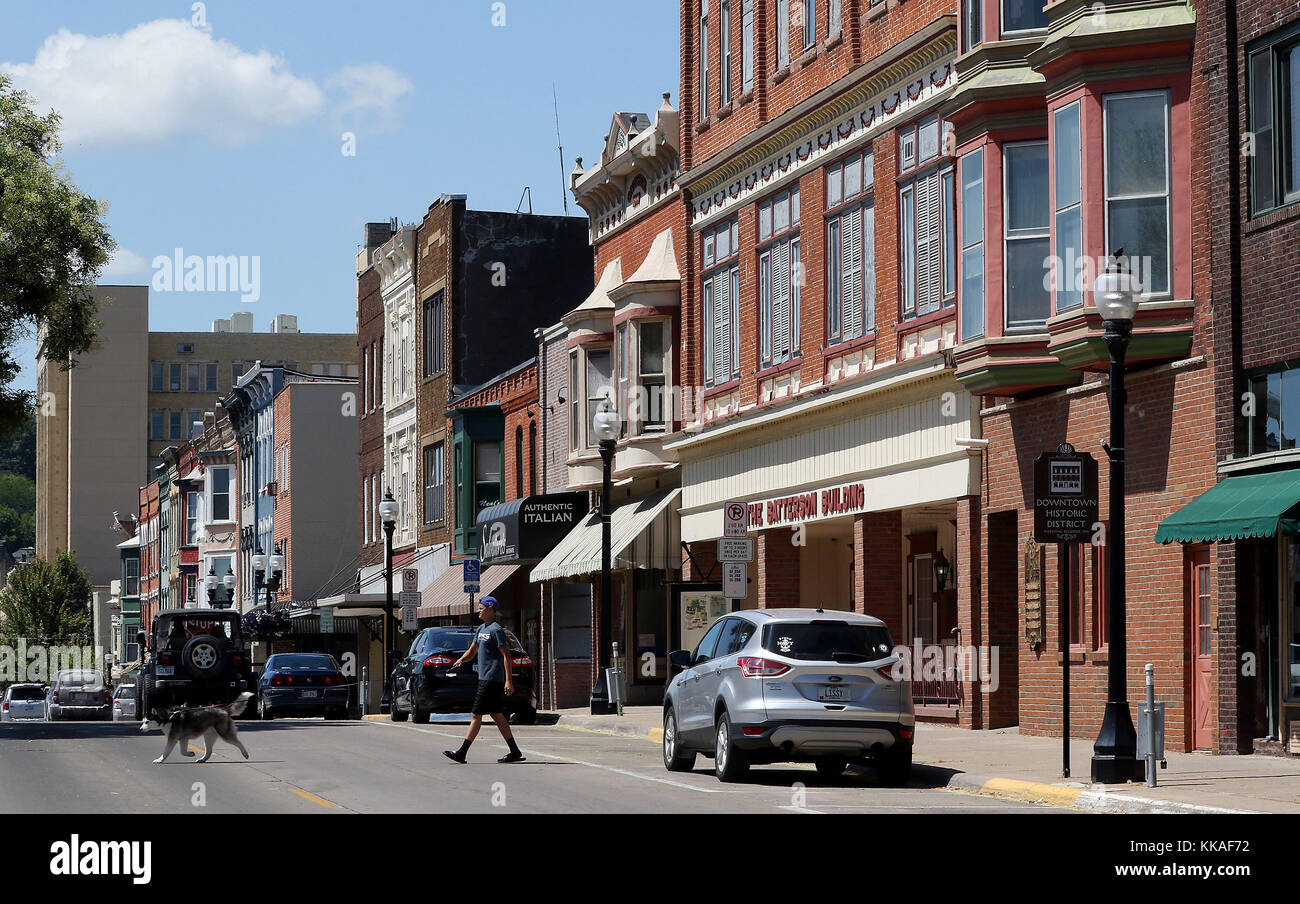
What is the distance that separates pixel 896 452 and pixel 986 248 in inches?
184

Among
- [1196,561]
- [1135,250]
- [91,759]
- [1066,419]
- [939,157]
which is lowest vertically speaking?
[91,759]

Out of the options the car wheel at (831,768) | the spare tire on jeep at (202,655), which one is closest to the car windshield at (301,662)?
the spare tire on jeep at (202,655)

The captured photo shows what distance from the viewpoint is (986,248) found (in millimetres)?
24594

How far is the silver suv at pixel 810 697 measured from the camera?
1895 centimetres

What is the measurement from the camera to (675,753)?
2108 centimetres

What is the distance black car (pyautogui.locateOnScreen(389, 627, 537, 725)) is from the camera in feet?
104

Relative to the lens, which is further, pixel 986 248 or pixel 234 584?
pixel 234 584

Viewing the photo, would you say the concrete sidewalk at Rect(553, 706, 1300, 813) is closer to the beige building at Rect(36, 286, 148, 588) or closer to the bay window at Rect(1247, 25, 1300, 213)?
the bay window at Rect(1247, 25, 1300, 213)

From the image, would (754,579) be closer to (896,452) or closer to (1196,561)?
(896,452)

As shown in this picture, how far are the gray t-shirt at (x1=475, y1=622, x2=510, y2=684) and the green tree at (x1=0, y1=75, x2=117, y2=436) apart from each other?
15.1 metres

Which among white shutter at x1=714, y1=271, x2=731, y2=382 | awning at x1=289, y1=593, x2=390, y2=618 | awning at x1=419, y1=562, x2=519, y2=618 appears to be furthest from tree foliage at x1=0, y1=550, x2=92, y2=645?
white shutter at x1=714, y1=271, x2=731, y2=382

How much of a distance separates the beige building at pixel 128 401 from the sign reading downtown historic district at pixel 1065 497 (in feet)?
372
